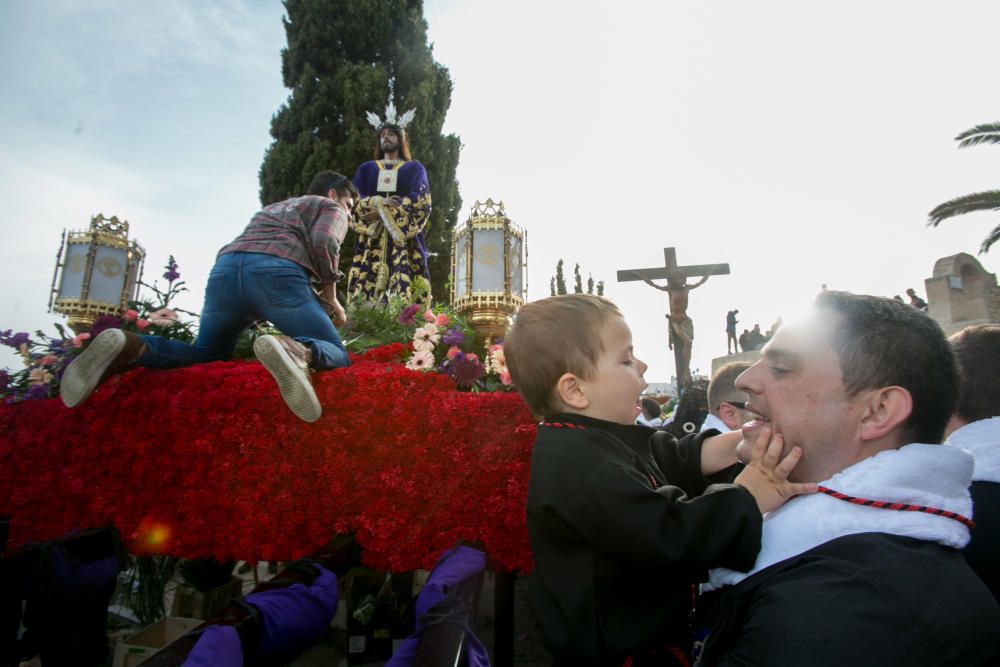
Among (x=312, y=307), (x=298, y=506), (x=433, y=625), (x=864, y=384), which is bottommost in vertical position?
(x=433, y=625)

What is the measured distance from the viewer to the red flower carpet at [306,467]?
224cm

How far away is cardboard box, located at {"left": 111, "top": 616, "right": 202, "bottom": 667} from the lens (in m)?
2.42

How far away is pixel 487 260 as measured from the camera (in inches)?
187

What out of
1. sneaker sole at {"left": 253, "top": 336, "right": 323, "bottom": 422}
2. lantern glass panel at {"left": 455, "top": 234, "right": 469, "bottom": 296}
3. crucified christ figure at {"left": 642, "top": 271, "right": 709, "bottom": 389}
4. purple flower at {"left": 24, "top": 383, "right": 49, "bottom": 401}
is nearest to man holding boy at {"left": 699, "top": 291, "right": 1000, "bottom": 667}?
sneaker sole at {"left": 253, "top": 336, "right": 323, "bottom": 422}

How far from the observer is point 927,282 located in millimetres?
17297

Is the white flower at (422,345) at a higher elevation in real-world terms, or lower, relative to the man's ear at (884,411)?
higher

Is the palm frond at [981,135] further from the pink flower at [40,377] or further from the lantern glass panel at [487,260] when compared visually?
the pink flower at [40,377]

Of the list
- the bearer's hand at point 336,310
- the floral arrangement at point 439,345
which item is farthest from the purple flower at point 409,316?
the bearer's hand at point 336,310

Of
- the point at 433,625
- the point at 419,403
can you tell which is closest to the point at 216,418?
the point at 419,403

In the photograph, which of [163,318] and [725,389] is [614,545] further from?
[163,318]

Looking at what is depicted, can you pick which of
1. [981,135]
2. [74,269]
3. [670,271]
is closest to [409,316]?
[74,269]

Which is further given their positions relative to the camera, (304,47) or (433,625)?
(304,47)

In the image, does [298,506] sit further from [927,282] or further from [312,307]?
[927,282]

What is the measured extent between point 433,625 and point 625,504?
1.05 metres
